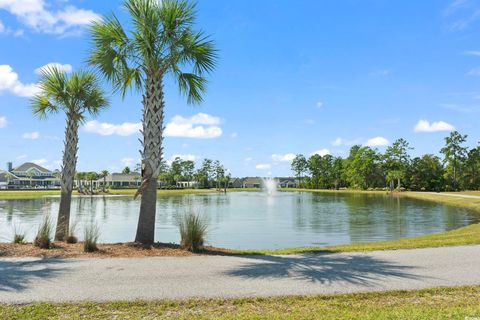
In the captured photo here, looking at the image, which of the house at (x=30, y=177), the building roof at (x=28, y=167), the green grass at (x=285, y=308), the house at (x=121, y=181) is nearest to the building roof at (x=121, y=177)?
the house at (x=121, y=181)

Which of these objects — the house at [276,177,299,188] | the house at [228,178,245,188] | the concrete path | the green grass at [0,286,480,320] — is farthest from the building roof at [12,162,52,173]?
the green grass at [0,286,480,320]

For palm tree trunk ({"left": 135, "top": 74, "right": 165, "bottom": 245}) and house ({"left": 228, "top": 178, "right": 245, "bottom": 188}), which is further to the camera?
house ({"left": 228, "top": 178, "right": 245, "bottom": 188})

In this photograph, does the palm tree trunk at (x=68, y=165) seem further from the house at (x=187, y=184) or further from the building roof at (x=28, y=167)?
the building roof at (x=28, y=167)

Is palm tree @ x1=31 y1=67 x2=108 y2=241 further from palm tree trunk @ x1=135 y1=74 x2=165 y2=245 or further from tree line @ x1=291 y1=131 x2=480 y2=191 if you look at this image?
tree line @ x1=291 y1=131 x2=480 y2=191

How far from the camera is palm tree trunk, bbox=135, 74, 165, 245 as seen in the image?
437 inches

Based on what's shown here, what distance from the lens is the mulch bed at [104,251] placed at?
9.49m

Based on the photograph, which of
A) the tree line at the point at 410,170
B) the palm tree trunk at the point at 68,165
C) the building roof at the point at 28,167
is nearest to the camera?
the palm tree trunk at the point at 68,165

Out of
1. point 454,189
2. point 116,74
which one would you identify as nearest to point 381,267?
point 116,74

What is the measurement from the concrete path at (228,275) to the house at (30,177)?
408ft

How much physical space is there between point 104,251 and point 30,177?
431 feet

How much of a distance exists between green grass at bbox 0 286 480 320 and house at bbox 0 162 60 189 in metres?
127

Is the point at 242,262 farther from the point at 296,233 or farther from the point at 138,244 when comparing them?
the point at 296,233

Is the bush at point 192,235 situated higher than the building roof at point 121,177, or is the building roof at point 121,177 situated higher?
the building roof at point 121,177

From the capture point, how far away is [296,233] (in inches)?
787
